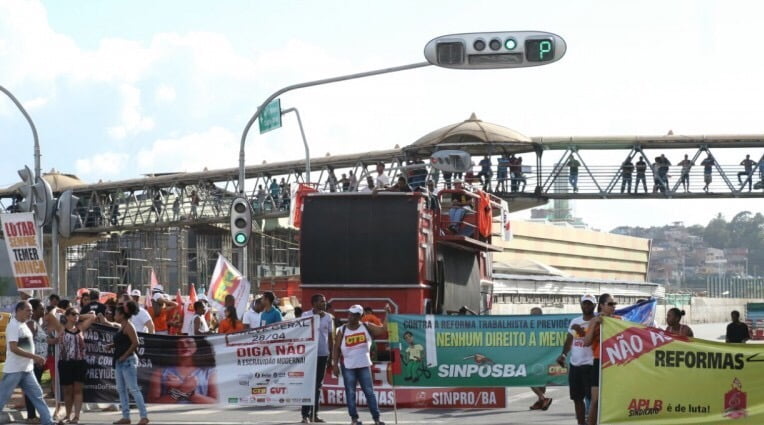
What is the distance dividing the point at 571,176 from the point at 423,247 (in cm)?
2839

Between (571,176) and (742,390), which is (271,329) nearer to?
(742,390)

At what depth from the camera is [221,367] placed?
17281mm

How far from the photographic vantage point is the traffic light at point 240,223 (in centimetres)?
2347

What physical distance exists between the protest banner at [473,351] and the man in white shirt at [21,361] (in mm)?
4776

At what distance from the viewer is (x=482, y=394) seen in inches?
705

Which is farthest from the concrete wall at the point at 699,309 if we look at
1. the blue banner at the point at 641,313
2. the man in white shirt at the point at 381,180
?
the blue banner at the point at 641,313

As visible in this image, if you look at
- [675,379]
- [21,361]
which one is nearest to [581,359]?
[675,379]

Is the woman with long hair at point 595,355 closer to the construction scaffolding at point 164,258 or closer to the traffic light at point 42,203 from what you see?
the traffic light at point 42,203

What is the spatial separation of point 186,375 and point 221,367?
0.52m

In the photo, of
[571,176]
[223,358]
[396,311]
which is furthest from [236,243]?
[571,176]

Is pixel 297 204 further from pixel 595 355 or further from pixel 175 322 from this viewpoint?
pixel 595 355

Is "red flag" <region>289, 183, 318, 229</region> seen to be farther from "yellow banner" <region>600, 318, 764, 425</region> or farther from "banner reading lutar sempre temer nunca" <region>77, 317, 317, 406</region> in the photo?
"yellow banner" <region>600, 318, 764, 425</region>

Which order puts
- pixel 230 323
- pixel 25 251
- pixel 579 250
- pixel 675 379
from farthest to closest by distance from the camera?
1. pixel 579 250
2. pixel 25 251
3. pixel 230 323
4. pixel 675 379

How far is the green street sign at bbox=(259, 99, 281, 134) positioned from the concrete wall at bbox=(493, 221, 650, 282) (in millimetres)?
71606
